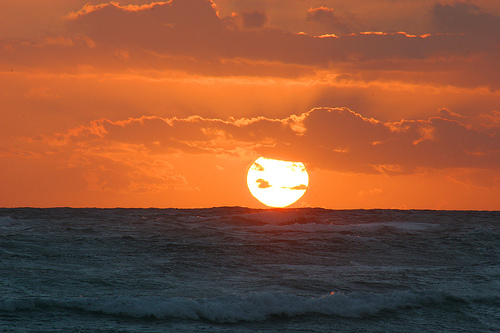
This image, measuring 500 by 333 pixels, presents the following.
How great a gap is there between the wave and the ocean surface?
4 cm

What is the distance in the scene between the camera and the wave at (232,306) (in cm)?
1628

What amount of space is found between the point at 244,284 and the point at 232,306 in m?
3.91

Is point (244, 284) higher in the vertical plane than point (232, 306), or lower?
higher

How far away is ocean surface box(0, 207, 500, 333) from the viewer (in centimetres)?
1593

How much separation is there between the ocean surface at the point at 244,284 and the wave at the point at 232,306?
4cm

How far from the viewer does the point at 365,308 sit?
57.8 feet

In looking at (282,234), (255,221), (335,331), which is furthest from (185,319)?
(255,221)

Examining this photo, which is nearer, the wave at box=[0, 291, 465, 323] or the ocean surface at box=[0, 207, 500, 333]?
the ocean surface at box=[0, 207, 500, 333]

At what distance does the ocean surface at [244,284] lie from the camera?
52.3ft

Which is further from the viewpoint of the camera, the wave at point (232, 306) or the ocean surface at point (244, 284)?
the wave at point (232, 306)

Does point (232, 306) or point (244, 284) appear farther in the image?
point (244, 284)

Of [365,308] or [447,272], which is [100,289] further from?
[447,272]

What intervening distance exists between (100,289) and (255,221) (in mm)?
34406

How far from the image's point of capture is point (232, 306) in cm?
1705
